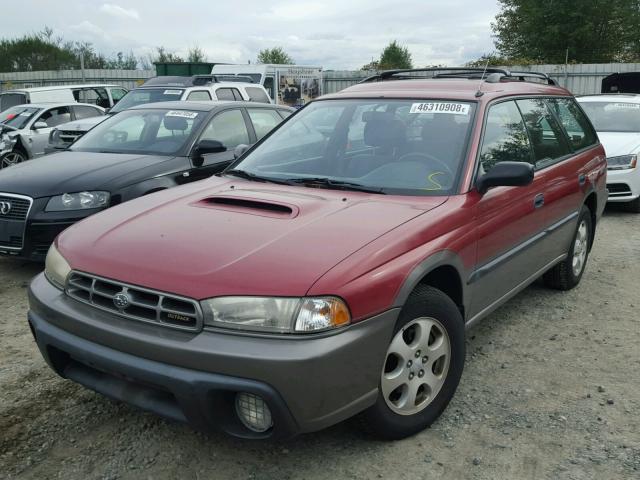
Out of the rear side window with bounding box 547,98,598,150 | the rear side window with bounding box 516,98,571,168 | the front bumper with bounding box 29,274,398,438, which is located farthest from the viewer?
the rear side window with bounding box 547,98,598,150

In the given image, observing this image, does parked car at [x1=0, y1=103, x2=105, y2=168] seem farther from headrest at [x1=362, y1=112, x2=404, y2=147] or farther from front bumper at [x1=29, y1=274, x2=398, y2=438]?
front bumper at [x1=29, y1=274, x2=398, y2=438]

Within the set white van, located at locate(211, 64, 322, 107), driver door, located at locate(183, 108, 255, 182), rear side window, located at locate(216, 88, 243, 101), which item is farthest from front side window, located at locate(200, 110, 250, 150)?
white van, located at locate(211, 64, 322, 107)

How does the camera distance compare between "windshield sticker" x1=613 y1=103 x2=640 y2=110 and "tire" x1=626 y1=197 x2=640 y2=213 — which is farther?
"windshield sticker" x1=613 y1=103 x2=640 y2=110

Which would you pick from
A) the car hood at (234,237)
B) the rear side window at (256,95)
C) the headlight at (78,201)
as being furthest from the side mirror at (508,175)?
the rear side window at (256,95)

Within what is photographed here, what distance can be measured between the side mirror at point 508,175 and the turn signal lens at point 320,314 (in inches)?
52.2

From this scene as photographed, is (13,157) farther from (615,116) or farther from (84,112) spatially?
(615,116)

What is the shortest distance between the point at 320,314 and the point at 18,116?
11.7 metres

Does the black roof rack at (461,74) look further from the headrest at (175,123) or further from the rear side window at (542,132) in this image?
the headrest at (175,123)

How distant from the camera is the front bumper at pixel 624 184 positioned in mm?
7996

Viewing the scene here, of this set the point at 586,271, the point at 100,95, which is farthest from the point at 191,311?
the point at 100,95

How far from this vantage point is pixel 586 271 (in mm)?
5707

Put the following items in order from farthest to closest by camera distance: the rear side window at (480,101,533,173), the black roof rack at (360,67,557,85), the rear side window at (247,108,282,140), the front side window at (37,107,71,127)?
1. the front side window at (37,107,71,127)
2. the rear side window at (247,108,282,140)
3. the black roof rack at (360,67,557,85)
4. the rear side window at (480,101,533,173)

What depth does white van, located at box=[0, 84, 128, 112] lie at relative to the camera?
14305 mm

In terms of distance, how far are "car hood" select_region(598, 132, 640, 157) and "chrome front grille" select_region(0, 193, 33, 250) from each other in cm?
699
